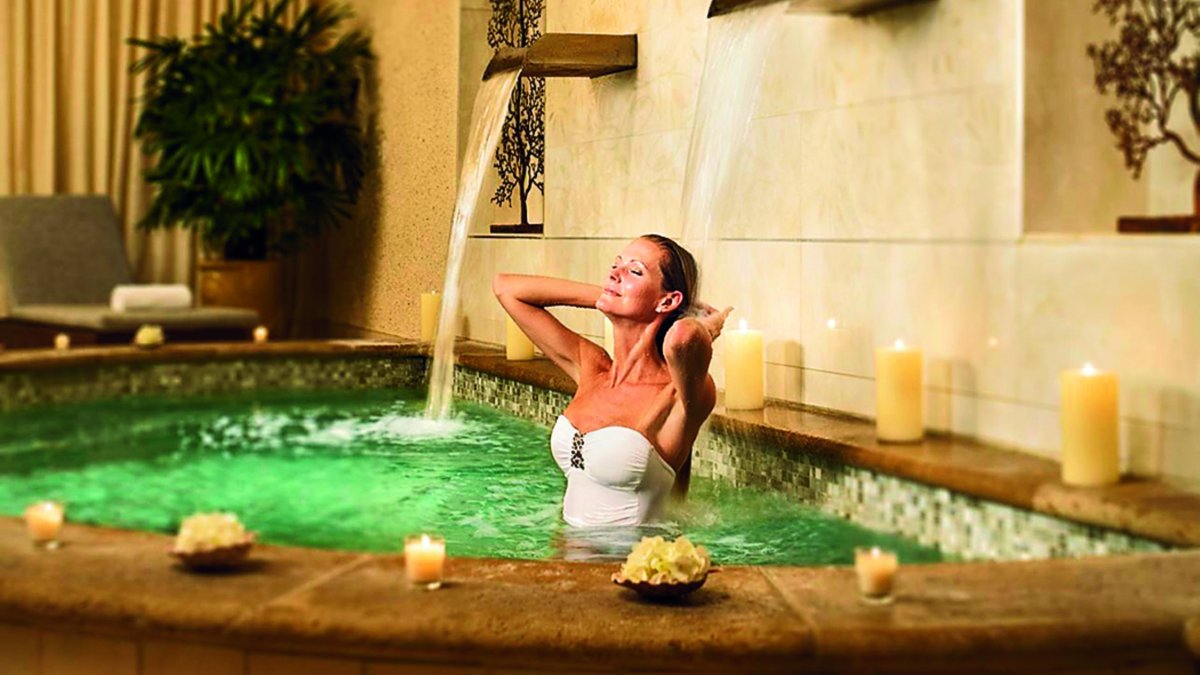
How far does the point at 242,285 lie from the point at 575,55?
353cm

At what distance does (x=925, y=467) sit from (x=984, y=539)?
19 cm

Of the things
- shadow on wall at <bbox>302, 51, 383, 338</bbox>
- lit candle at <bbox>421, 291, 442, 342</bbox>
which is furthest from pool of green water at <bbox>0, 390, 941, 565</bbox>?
shadow on wall at <bbox>302, 51, 383, 338</bbox>

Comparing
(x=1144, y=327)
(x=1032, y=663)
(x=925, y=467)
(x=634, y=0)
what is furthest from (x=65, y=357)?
(x=1032, y=663)

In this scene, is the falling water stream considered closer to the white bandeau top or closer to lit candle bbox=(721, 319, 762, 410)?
lit candle bbox=(721, 319, 762, 410)

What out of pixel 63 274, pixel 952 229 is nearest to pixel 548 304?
pixel 952 229

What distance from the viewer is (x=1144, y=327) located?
2.50 metres

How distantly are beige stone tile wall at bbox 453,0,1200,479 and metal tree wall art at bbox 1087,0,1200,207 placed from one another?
0.05 metres

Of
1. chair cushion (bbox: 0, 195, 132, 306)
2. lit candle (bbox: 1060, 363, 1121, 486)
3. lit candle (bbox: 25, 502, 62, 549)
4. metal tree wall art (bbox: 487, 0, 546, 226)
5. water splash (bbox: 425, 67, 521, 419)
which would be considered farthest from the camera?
chair cushion (bbox: 0, 195, 132, 306)

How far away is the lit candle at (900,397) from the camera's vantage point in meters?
A: 2.86

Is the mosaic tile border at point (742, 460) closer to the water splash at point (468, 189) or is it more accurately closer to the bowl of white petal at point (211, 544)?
the water splash at point (468, 189)

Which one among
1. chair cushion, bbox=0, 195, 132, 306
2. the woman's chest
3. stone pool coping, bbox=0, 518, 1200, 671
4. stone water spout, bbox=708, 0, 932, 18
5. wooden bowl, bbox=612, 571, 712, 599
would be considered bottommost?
stone pool coping, bbox=0, 518, 1200, 671

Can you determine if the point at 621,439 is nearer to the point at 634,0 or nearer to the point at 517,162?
the point at 634,0

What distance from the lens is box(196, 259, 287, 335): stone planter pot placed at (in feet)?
24.6

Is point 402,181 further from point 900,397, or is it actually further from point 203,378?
point 900,397
